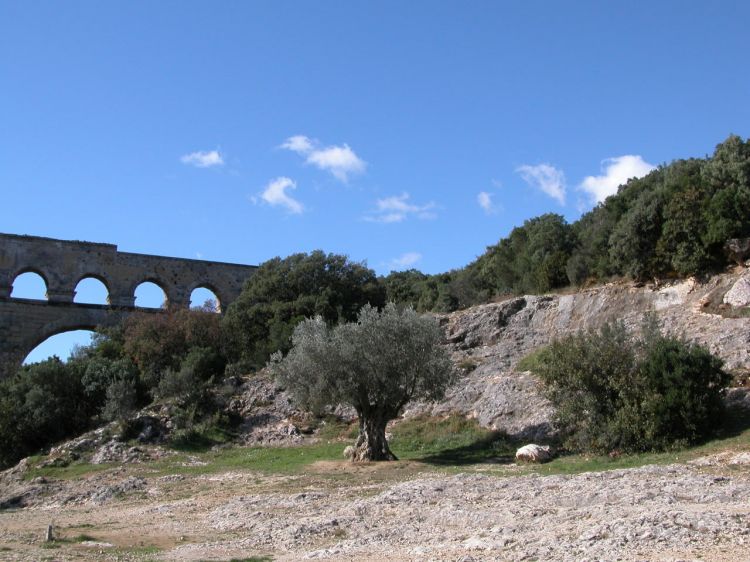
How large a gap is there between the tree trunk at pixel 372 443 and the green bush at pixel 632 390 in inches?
197

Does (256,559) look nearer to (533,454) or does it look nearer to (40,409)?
(533,454)

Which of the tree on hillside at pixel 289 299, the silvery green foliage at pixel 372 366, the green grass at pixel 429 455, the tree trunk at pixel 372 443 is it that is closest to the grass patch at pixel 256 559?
the green grass at pixel 429 455

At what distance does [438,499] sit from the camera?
14.7m

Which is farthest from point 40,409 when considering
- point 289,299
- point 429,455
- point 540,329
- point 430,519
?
point 430,519

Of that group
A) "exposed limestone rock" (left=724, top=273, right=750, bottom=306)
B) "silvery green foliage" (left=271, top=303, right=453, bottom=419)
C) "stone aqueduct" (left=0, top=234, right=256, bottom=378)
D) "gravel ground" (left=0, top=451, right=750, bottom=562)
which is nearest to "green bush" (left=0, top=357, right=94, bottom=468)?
"stone aqueduct" (left=0, top=234, right=256, bottom=378)

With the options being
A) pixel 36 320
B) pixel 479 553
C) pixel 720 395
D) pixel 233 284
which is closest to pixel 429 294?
pixel 233 284

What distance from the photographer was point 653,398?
741 inches

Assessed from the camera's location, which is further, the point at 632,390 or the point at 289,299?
the point at 289,299

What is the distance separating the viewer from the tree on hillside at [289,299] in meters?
36.6

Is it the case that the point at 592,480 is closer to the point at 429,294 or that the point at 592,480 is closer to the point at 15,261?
the point at 429,294

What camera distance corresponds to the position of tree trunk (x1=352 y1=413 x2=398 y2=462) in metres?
22.5

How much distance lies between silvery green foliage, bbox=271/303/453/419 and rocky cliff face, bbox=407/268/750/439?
9.60ft

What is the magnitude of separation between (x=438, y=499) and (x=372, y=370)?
8419mm

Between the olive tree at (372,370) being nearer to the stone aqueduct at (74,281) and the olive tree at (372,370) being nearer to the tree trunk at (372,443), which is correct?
the tree trunk at (372,443)
